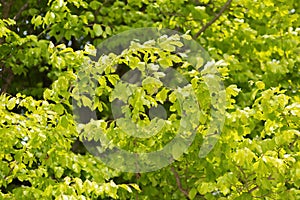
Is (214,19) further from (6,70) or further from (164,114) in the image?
(6,70)

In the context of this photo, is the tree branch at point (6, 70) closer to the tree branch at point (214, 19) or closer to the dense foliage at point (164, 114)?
the dense foliage at point (164, 114)

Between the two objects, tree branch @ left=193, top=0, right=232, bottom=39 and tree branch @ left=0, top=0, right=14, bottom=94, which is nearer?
tree branch @ left=193, top=0, right=232, bottom=39

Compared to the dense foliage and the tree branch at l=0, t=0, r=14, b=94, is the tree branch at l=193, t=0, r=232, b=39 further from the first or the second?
the tree branch at l=0, t=0, r=14, b=94

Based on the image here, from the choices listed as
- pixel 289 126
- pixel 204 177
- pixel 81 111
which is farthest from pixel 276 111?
pixel 81 111

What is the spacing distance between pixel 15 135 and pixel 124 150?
2.95ft

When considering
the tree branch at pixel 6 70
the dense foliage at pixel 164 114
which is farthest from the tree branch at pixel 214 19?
the tree branch at pixel 6 70

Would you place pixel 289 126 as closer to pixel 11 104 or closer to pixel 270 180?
pixel 270 180

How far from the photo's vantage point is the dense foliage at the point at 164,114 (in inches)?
157

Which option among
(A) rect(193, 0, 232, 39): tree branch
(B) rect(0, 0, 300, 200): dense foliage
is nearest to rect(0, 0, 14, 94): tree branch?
(B) rect(0, 0, 300, 200): dense foliage

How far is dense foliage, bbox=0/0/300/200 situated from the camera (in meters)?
3.98

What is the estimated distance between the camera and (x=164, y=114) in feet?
16.0

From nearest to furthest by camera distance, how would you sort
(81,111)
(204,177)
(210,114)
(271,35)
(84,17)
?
(210,114) < (204,177) < (81,111) < (84,17) < (271,35)

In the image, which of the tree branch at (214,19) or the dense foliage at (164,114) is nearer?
the dense foliage at (164,114)

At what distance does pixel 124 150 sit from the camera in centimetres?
439
